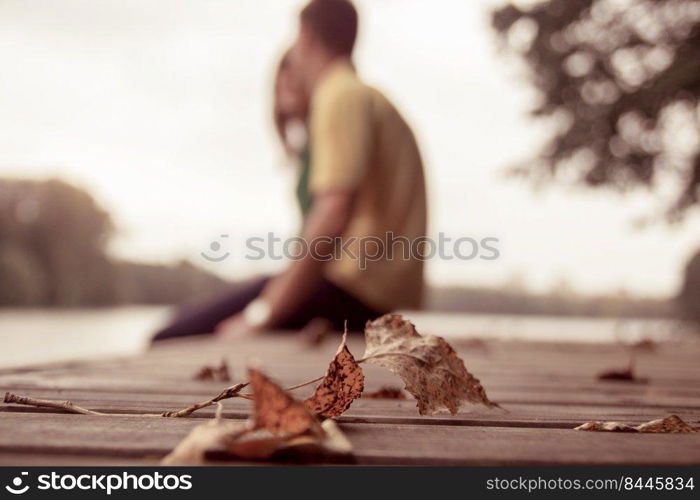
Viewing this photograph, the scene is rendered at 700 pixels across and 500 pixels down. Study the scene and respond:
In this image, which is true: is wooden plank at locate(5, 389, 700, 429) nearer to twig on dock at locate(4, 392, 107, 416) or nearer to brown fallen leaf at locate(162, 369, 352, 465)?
twig on dock at locate(4, 392, 107, 416)

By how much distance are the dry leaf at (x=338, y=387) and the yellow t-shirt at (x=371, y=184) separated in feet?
8.40

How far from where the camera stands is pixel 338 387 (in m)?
0.85

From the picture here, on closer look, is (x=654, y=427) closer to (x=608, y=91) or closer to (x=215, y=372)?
(x=215, y=372)

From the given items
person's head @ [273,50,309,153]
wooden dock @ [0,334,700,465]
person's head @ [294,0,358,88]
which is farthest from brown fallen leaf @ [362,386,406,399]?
person's head @ [273,50,309,153]

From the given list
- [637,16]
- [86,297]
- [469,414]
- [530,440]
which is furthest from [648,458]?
[86,297]

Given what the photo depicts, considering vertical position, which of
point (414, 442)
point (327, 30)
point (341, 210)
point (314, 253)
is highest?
point (327, 30)

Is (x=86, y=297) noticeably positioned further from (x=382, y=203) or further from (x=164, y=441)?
(x=164, y=441)

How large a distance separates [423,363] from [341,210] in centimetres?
247

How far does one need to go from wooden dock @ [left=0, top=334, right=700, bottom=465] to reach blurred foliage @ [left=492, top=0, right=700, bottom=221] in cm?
652

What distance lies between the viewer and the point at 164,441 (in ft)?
2.29

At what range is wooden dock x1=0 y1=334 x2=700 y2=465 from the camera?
0.66 metres

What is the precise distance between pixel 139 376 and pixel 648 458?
1.09 m

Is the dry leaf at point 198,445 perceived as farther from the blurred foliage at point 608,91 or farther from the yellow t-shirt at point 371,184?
the blurred foliage at point 608,91

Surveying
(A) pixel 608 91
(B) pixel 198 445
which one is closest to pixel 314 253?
(B) pixel 198 445
